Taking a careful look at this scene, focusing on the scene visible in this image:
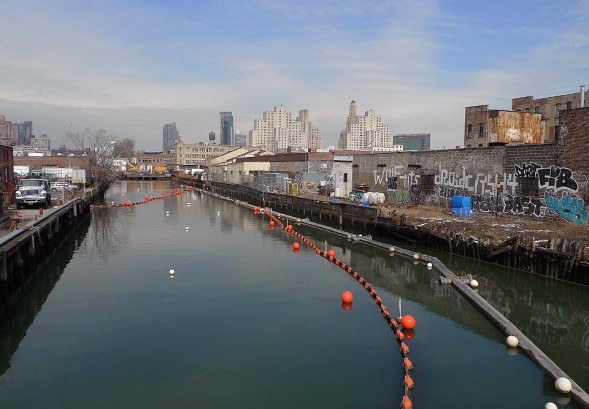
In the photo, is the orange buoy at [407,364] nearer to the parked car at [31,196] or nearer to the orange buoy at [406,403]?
the orange buoy at [406,403]

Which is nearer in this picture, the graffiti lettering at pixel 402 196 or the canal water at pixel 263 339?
the canal water at pixel 263 339

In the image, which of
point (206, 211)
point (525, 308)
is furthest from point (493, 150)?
point (206, 211)

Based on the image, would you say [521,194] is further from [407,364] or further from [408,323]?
[407,364]

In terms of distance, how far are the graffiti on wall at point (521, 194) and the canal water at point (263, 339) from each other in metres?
6.93

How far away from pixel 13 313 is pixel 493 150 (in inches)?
1156

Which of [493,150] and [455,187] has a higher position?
[493,150]

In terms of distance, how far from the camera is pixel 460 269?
24922 mm

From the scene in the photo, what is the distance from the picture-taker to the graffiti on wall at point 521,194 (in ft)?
86.7

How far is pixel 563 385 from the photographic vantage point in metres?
11.3

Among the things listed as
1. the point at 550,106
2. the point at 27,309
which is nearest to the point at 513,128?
the point at 27,309

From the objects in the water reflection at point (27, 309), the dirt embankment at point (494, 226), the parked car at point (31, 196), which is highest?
the parked car at point (31, 196)

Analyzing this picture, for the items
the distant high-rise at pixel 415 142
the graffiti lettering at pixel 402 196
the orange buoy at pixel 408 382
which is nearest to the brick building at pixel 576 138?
the graffiti lettering at pixel 402 196

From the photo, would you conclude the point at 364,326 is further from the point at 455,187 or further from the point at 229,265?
the point at 455,187

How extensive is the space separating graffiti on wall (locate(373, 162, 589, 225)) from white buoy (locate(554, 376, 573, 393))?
55.9 feet
